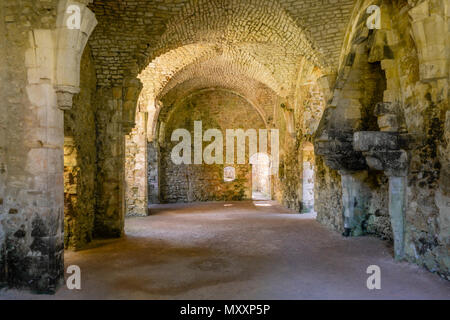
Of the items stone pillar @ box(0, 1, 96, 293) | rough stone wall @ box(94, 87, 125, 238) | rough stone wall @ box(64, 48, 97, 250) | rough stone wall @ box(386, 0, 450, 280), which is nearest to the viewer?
stone pillar @ box(0, 1, 96, 293)

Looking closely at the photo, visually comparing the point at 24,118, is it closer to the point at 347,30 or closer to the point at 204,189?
the point at 347,30

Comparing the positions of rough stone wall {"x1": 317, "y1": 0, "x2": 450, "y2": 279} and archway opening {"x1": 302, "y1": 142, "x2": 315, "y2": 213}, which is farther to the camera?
archway opening {"x1": 302, "y1": 142, "x2": 315, "y2": 213}

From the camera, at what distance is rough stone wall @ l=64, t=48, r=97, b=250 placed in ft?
19.1

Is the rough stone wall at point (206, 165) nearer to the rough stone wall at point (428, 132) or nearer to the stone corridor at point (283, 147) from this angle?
the stone corridor at point (283, 147)

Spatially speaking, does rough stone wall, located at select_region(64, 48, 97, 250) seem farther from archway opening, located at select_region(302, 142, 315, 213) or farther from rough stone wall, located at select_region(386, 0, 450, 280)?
archway opening, located at select_region(302, 142, 315, 213)

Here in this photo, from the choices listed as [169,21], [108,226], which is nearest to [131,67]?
[169,21]

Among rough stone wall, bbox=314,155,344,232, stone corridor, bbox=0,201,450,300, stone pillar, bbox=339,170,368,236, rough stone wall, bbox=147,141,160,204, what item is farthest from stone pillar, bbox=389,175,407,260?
rough stone wall, bbox=147,141,160,204

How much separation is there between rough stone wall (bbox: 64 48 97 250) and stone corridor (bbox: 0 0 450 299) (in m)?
0.05

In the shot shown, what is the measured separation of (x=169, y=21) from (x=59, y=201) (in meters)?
4.67

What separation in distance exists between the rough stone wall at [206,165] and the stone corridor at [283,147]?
256cm

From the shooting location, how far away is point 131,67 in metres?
7.16

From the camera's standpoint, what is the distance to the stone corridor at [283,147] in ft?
12.4

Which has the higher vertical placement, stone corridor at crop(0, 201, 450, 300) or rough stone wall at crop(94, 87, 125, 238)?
rough stone wall at crop(94, 87, 125, 238)

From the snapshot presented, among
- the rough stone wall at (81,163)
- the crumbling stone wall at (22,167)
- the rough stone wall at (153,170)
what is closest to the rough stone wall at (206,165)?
the rough stone wall at (153,170)
